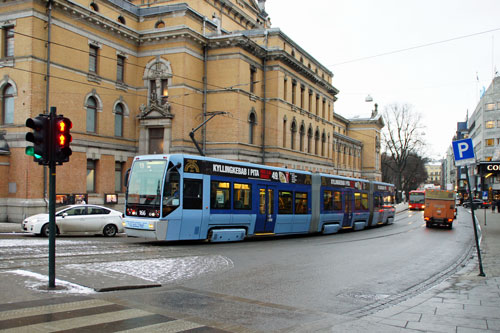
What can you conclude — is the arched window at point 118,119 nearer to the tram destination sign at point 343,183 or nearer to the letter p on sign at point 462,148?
the tram destination sign at point 343,183

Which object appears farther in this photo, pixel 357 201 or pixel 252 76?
pixel 252 76

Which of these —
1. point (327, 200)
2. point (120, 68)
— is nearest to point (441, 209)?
point (327, 200)

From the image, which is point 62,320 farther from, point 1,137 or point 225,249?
point 1,137

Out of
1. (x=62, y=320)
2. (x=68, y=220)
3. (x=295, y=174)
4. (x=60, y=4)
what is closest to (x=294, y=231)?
(x=295, y=174)

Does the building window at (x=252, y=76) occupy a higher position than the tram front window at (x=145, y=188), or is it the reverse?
the building window at (x=252, y=76)

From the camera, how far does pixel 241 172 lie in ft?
62.9

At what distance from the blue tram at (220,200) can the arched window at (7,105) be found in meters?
15.3

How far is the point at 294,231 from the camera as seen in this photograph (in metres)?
22.2

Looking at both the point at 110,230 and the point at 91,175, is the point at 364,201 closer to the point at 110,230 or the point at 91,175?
the point at 110,230

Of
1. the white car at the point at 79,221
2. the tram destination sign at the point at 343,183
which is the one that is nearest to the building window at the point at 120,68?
the white car at the point at 79,221

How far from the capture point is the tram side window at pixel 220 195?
1762cm

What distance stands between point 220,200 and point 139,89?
21621 mm

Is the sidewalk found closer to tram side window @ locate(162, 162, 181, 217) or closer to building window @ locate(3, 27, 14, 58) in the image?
tram side window @ locate(162, 162, 181, 217)

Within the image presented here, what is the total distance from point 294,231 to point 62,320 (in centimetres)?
1625
